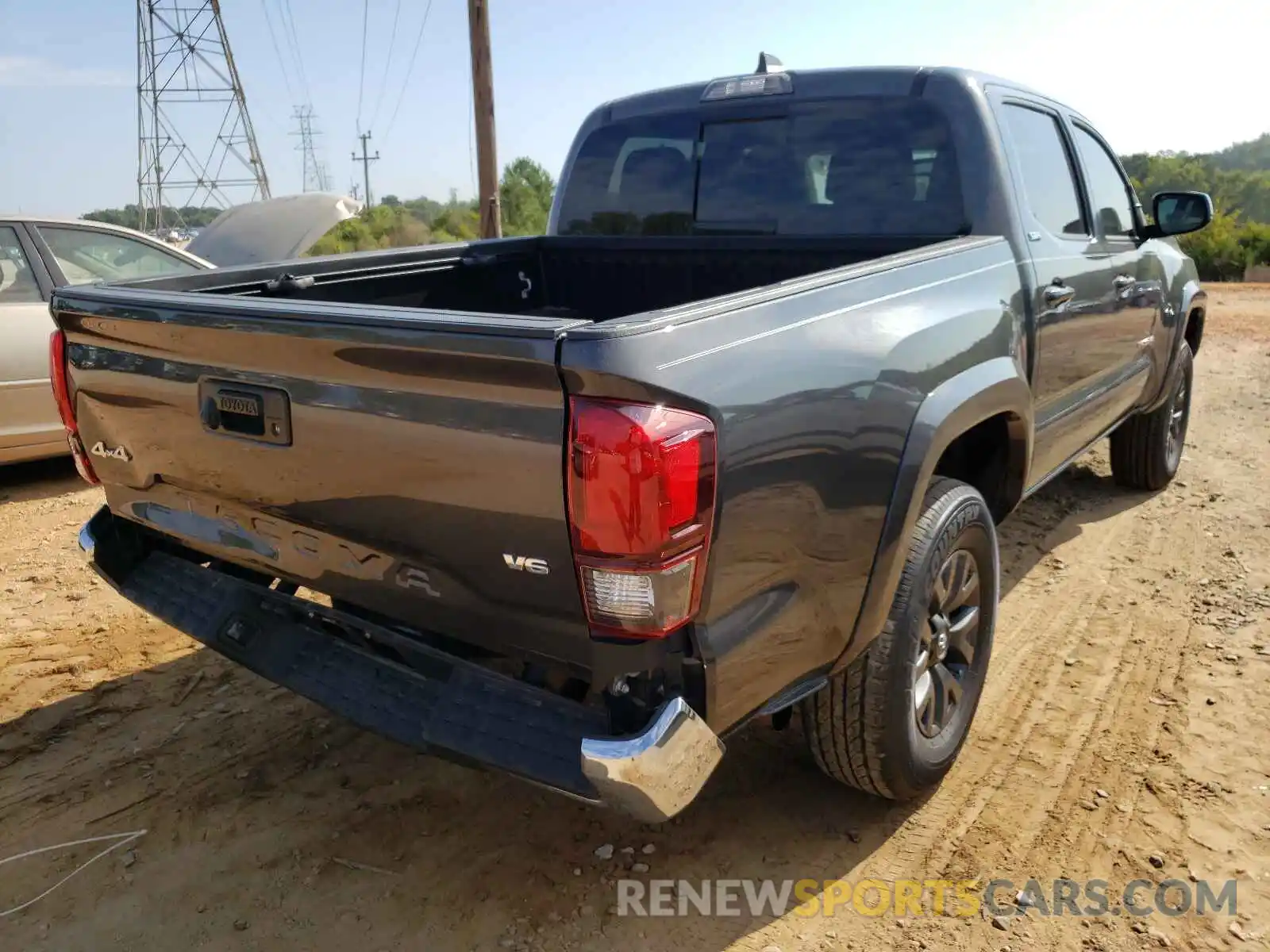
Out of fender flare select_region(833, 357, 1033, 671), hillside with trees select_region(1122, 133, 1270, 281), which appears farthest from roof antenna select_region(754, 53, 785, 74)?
hillside with trees select_region(1122, 133, 1270, 281)

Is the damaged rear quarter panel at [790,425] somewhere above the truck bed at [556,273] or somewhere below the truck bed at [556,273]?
below

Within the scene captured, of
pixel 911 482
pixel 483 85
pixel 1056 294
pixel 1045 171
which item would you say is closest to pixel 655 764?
pixel 911 482

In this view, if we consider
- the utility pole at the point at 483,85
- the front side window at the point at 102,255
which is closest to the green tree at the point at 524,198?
the utility pole at the point at 483,85

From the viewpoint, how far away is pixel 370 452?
2104mm

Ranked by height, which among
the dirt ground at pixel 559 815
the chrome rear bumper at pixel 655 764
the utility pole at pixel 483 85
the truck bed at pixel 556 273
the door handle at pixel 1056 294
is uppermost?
the utility pole at pixel 483 85

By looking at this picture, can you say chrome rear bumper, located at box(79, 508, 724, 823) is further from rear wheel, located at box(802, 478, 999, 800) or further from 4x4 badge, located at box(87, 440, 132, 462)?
rear wheel, located at box(802, 478, 999, 800)

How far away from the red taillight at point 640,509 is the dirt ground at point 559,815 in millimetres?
625

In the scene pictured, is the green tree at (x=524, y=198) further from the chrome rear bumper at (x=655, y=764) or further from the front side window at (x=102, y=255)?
the chrome rear bumper at (x=655, y=764)

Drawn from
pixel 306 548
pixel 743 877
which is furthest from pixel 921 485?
pixel 306 548

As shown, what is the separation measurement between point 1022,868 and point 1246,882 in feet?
1.82

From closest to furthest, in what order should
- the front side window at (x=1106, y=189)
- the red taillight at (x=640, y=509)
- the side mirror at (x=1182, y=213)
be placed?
the red taillight at (x=640, y=509) → the front side window at (x=1106, y=189) → the side mirror at (x=1182, y=213)

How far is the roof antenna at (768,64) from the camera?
12.4ft

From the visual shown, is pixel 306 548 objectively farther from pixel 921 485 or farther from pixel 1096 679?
pixel 1096 679

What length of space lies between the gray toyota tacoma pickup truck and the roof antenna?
0.11 meters
